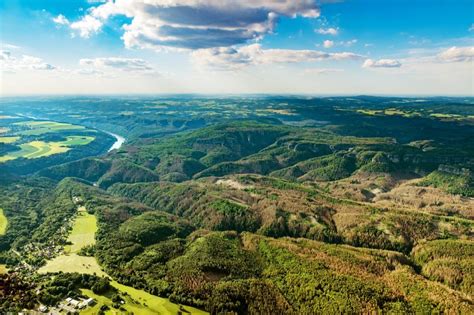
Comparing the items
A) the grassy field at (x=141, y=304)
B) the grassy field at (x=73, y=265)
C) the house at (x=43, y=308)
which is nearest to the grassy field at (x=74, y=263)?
the grassy field at (x=73, y=265)

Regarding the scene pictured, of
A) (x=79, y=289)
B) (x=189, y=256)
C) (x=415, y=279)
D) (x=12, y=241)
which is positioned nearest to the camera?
(x=79, y=289)

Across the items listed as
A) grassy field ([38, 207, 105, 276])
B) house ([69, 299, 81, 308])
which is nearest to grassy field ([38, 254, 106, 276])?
grassy field ([38, 207, 105, 276])

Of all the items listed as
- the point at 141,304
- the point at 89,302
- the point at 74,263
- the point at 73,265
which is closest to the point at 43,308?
the point at 89,302

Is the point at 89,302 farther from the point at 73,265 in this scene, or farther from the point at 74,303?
the point at 73,265

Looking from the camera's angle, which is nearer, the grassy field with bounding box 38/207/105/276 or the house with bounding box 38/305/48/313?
the house with bounding box 38/305/48/313

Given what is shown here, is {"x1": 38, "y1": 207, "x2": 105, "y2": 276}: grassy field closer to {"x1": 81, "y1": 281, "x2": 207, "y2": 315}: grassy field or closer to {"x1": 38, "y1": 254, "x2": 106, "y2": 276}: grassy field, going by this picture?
{"x1": 38, "y1": 254, "x2": 106, "y2": 276}: grassy field

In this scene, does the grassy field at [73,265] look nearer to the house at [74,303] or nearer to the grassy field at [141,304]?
the grassy field at [141,304]

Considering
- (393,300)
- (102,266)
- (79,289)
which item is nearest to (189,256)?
(102,266)

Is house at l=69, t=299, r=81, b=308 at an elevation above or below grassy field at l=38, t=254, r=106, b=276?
above

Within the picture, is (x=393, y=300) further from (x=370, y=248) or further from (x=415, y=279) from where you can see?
(x=370, y=248)
